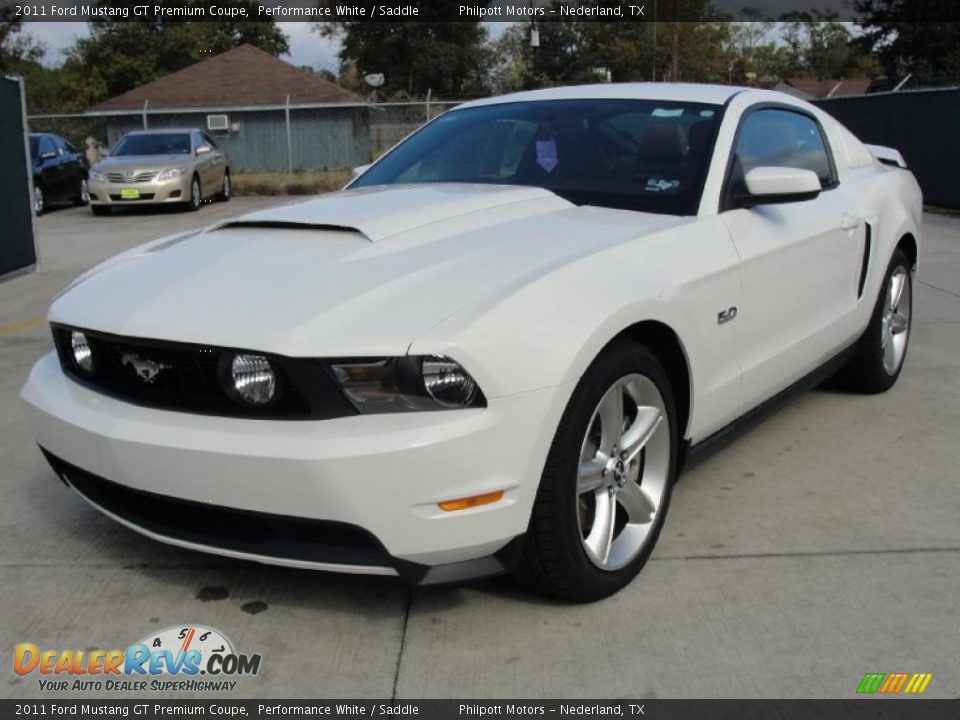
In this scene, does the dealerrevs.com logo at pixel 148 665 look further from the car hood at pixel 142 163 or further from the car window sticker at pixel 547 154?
the car hood at pixel 142 163

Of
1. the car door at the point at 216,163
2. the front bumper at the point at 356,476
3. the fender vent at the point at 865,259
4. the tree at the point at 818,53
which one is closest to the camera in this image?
the front bumper at the point at 356,476

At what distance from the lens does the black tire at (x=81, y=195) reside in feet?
61.0

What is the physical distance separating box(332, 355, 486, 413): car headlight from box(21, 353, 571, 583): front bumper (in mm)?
36

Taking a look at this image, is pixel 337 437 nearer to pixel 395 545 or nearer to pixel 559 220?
pixel 395 545

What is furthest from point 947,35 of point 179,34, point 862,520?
point 179,34

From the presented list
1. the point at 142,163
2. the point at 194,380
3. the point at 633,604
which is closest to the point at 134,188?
the point at 142,163

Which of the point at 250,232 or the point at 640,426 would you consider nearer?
the point at 640,426

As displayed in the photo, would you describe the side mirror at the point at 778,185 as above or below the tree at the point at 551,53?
below

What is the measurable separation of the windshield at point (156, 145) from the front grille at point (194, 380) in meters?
15.2

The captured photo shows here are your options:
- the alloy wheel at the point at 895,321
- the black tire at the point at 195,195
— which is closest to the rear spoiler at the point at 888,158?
the alloy wheel at the point at 895,321

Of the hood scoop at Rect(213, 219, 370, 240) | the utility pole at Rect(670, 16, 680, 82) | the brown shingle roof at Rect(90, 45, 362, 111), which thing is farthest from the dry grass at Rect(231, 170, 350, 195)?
the utility pole at Rect(670, 16, 680, 82)

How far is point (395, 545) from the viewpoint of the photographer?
8.14ft

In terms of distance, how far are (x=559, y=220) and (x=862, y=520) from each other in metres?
1.50

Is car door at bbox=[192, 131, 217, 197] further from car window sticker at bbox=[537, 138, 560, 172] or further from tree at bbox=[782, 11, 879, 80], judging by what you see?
tree at bbox=[782, 11, 879, 80]
